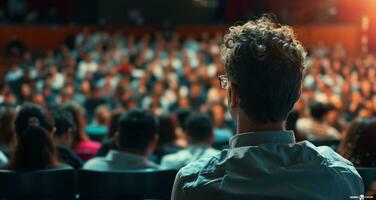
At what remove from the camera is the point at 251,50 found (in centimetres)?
130

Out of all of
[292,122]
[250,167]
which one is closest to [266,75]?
[250,167]

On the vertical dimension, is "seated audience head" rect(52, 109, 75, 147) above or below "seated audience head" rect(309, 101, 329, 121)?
above

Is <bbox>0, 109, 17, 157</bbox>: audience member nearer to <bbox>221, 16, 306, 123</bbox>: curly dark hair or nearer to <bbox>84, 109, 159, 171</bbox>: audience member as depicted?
<bbox>84, 109, 159, 171</bbox>: audience member

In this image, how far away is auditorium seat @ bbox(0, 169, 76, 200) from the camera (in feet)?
9.17

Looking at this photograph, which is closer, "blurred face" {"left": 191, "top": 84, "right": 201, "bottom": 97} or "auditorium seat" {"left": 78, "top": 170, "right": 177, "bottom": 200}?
"auditorium seat" {"left": 78, "top": 170, "right": 177, "bottom": 200}

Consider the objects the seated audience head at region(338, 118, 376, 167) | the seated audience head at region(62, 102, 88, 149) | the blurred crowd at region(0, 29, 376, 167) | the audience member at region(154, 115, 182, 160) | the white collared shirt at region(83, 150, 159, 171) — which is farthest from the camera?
the blurred crowd at region(0, 29, 376, 167)

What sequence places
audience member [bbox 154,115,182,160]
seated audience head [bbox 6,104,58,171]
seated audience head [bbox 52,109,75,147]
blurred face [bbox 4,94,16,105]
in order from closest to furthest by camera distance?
1. seated audience head [bbox 6,104,58,171]
2. seated audience head [bbox 52,109,75,147]
3. audience member [bbox 154,115,182,160]
4. blurred face [bbox 4,94,16,105]

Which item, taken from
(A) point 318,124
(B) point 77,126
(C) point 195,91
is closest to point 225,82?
(B) point 77,126

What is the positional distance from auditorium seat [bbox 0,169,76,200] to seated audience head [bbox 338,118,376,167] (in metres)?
1.32

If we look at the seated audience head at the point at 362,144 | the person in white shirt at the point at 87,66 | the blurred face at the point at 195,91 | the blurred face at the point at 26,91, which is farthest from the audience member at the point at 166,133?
the person in white shirt at the point at 87,66

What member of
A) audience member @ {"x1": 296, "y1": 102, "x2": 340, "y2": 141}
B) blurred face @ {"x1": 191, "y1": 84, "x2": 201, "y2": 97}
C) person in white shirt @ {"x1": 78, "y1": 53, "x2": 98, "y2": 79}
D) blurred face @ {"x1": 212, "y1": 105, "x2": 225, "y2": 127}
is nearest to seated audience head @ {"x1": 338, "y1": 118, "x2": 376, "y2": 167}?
audience member @ {"x1": 296, "y1": 102, "x2": 340, "y2": 141}

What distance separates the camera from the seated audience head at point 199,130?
424 cm

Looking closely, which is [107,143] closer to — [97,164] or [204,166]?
[97,164]

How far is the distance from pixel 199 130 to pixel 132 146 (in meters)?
0.94
